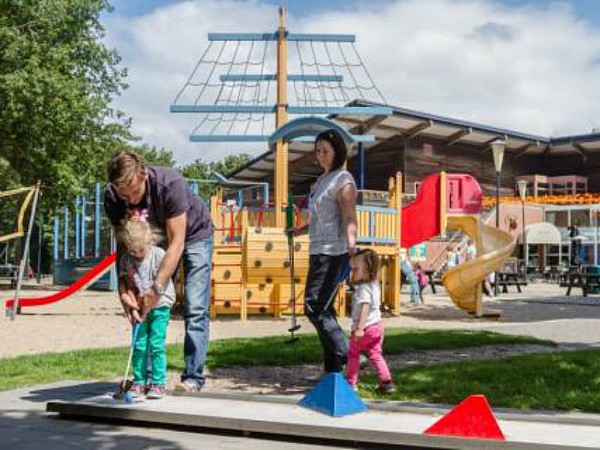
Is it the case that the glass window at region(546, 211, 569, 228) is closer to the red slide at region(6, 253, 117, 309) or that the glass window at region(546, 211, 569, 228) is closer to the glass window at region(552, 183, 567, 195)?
the glass window at region(552, 183, 567, 195)

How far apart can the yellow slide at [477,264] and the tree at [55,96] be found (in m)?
14.8

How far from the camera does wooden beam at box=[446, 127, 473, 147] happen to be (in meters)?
41.9

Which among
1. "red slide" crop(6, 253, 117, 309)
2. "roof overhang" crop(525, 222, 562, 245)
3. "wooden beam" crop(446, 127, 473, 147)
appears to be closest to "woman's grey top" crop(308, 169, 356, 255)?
"red slide" crop(6, 253, 117, 309)

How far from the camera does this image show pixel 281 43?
24.2m

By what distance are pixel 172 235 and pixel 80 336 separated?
687cm

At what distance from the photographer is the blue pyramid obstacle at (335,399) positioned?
16.1 ft

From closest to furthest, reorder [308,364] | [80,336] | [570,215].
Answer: [308,364], [80,336], [570,215]

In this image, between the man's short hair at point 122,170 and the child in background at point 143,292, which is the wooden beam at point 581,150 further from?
the man's short hair at point 122,170

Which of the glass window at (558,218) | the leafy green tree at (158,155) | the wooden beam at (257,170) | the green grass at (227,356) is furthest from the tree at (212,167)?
the green grass at (227,356)

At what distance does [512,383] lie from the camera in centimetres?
641

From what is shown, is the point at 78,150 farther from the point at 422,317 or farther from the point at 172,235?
the point at 172,235

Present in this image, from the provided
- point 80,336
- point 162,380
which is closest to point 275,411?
point 162,380

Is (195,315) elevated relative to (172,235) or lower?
lower

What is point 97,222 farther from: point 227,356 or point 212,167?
point 212,167
